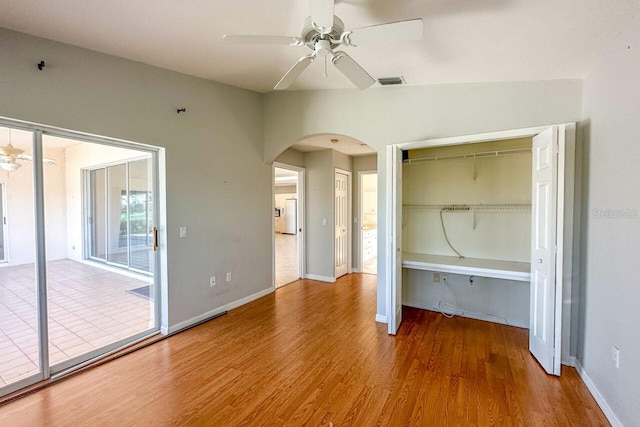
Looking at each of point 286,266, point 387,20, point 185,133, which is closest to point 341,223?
point 286,266

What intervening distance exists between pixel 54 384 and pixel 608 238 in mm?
4267

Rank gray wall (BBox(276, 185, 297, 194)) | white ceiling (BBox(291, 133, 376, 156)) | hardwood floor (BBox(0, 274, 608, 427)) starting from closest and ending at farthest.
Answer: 1. hardwood floor (BBox(0, 274, 608, 427))
2. white ceiling (BBox(291, 133, 376, 156))
3. gray wall (BBox(276, 185, 297, 194))

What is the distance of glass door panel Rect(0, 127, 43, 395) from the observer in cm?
222

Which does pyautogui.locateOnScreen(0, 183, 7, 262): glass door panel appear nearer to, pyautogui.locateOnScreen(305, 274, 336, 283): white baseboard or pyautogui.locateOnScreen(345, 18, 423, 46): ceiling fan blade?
pyautogui.locateOnScreen(345, 18, 423, 46): ceiling fan blade

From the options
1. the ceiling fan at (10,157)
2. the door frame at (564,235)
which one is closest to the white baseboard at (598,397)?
the door frame at (564,235)

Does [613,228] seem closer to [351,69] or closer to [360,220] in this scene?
[351,69]

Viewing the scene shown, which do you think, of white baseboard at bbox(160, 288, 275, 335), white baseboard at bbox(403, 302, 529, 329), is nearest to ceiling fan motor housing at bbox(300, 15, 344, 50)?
white baseboard at bbox(160, 288, 275, 335)

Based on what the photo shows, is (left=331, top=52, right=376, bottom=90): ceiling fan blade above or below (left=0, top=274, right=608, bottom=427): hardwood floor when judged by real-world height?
above

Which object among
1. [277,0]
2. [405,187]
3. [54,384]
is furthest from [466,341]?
[54,384]

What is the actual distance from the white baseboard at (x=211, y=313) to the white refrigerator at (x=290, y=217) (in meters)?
8.28

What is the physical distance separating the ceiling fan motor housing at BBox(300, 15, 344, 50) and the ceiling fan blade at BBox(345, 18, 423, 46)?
0.08 meters

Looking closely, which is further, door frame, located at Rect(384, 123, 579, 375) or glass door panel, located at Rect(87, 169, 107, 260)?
glass door panel, located at Rect(87, 169, 107, 260)

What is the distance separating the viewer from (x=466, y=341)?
119 inches

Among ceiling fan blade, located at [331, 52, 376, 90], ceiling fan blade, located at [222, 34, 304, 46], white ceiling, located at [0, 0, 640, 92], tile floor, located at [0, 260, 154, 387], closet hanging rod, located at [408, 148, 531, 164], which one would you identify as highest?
white ceiling, located at [0, 0, 640, 92]
